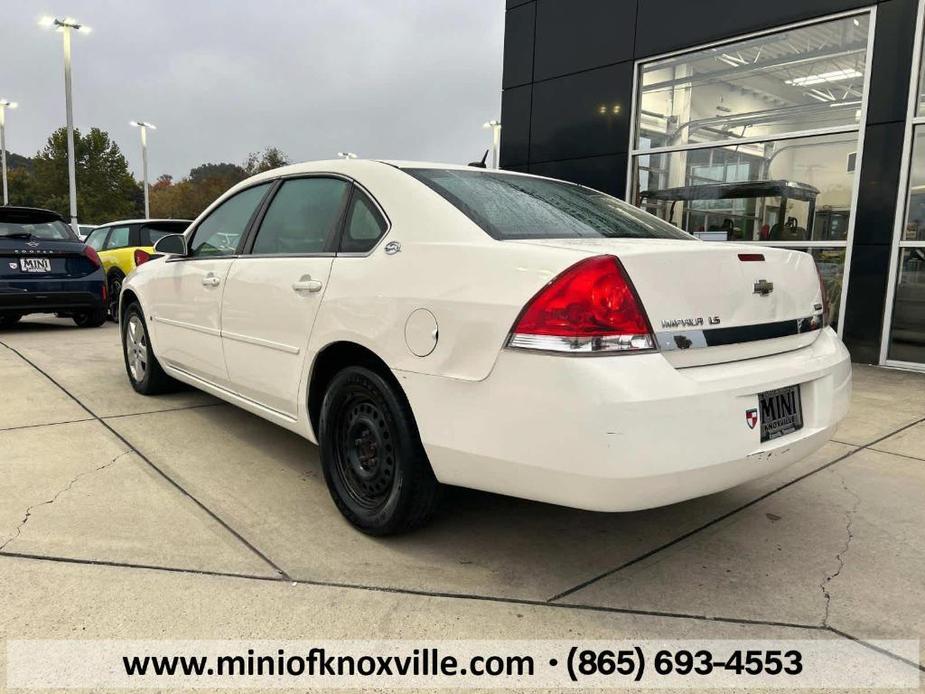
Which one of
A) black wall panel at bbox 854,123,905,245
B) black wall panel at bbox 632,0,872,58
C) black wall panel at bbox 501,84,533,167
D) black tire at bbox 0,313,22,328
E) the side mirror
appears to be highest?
black wall panel at bbox 632,0,872,58

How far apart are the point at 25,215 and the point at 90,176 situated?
48.6 m

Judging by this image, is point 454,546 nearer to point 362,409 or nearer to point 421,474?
point 421,474

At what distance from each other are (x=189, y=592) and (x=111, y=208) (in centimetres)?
5550

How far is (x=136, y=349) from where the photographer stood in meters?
5.13

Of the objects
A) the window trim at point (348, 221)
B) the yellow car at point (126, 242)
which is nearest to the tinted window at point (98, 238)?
the yellow car at point (126, 242)

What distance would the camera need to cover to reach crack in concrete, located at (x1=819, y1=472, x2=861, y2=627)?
2.37m

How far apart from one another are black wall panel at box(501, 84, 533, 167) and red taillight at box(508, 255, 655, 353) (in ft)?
30.6

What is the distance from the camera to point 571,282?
2.09 m

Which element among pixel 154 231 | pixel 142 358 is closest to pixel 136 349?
pixel 142 358

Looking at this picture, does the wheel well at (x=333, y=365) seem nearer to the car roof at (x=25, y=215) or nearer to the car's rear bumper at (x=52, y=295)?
the car's rear bumper at (x=52, y=295)

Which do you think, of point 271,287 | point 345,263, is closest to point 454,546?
point 345,263

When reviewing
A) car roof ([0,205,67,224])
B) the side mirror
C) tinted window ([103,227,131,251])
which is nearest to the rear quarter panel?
the side mirror

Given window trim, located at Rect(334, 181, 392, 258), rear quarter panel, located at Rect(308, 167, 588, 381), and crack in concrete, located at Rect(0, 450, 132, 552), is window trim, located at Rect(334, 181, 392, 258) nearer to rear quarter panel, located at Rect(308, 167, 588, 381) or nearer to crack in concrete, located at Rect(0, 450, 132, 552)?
rear quarter panel, located at Rect(308, 167, 588, 381)

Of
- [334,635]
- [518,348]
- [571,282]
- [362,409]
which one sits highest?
[571,282]
